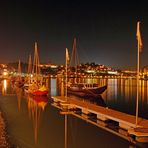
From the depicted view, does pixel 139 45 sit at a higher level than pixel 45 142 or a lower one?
higher

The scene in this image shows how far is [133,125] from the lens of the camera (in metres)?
18.0

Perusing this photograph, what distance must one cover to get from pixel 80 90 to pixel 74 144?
3841 cm

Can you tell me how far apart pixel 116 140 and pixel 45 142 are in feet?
14.0

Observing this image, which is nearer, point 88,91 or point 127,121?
point 127,121

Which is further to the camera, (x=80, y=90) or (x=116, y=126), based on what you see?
(x=80, y=90)

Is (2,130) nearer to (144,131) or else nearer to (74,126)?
(74,126)

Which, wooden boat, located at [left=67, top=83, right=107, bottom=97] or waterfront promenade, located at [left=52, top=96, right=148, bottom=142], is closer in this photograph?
waterfront promenade, located at [left=52, top=96, right=148, bottom=142]

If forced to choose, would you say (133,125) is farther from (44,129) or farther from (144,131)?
(44,129)

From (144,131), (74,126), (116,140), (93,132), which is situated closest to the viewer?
(144,131)

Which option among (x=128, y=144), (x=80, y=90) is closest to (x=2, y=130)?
(x=128, y=144)

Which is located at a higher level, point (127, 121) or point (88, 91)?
point (127, 121)

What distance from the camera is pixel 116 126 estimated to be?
861 inches

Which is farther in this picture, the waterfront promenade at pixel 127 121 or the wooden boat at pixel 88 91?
the wooden boat at pixel 88 91

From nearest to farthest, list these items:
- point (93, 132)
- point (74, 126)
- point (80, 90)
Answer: point (93, 132), point (74, 126), point (80, 90)
